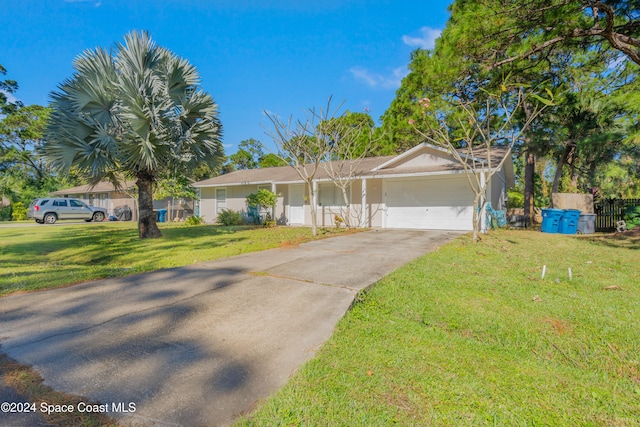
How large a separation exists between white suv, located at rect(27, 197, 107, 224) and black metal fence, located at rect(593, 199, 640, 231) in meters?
31.4

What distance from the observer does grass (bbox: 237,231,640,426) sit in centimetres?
218

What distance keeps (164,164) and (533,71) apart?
13.3 m

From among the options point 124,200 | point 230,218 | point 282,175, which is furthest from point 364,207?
point 124,200

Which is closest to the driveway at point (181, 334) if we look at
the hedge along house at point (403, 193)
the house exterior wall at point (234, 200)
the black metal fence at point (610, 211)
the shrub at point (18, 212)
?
the hedge along house at point (403, 193)

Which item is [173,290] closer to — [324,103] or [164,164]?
[164,164]

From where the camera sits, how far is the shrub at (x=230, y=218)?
60.8 ft

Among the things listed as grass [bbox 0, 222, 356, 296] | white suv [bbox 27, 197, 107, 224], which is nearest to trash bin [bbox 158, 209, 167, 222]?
white suv [bbox 27, 197, 107, 224]

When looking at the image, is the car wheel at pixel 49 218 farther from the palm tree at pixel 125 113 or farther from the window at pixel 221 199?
the palm tree at pixel 125 113

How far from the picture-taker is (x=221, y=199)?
2073 cm

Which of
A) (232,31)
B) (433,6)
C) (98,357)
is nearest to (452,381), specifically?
(98,357)

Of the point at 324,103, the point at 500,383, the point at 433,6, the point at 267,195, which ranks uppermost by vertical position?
the point at 433,6

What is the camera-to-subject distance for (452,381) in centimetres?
252

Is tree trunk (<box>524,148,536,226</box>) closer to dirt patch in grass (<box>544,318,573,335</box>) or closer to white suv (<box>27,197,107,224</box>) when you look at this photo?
dirt patch in grass (<box>544,318,573,335</box>)

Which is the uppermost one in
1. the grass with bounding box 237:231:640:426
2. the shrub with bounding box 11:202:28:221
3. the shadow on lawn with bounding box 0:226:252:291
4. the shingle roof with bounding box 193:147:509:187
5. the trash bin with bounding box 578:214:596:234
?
the shingle roof with bounding box 193:147:509:187
